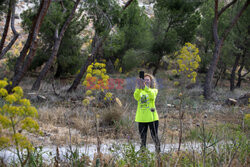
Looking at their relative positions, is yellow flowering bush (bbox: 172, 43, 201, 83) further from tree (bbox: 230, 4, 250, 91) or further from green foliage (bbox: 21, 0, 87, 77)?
green foliage (bbox: 21, 0, 87, 77)

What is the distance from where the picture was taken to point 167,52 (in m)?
15.9

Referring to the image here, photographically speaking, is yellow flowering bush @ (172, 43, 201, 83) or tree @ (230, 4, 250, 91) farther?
tree @ (230, 4, 250, 91)

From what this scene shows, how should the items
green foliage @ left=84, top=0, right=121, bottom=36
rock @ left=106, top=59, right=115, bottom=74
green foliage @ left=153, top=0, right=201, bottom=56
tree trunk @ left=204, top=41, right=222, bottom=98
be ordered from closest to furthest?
green foliage @ left=84, top=0, right=121, bottom=36 → tree trunk @ left=204, top=41, right=222, bottom=98 → green foliage @ left=153, top=0, right=201, bottom=56 → rock @ left=106, top=59, right=115, bottom=74

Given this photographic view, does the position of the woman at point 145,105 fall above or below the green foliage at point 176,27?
below

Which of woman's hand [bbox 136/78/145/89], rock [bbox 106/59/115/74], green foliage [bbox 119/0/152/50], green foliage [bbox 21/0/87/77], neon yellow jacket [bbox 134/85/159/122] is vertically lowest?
neon yellow jacket [bbox 134/85/159/122]

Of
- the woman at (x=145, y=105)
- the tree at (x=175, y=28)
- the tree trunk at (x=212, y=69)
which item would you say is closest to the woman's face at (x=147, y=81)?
the woman at (x=145, y=105)

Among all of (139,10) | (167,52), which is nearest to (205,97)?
(167,52)

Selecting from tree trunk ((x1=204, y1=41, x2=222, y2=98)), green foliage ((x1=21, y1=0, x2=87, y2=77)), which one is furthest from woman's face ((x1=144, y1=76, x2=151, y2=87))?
green foliage ((x1=21, y1=0, x2=87, y2=77))

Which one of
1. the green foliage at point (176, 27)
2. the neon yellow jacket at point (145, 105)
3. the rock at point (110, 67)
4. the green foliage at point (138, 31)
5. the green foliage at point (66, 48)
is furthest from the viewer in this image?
the rock at point (110, 67)

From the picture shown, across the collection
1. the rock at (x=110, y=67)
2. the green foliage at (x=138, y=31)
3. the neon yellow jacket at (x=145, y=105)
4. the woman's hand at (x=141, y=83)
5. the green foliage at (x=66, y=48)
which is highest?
the green foliage at (x=138, y=31)

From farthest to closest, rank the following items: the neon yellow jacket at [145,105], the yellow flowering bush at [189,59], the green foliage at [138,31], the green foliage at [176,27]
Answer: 1. the green foliage at [138,31]
2. the green foliage at [176,27]
3. the yellow flowering bush at [189,59]
4. the neon yellow jacket at [145,105]

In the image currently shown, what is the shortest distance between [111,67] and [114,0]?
1350 cm

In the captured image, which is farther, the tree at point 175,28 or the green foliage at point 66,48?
the green foliage at point 66,48

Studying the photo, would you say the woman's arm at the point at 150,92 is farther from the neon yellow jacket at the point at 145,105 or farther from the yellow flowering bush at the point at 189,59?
the yellow flowering bush at the point at 189,59
